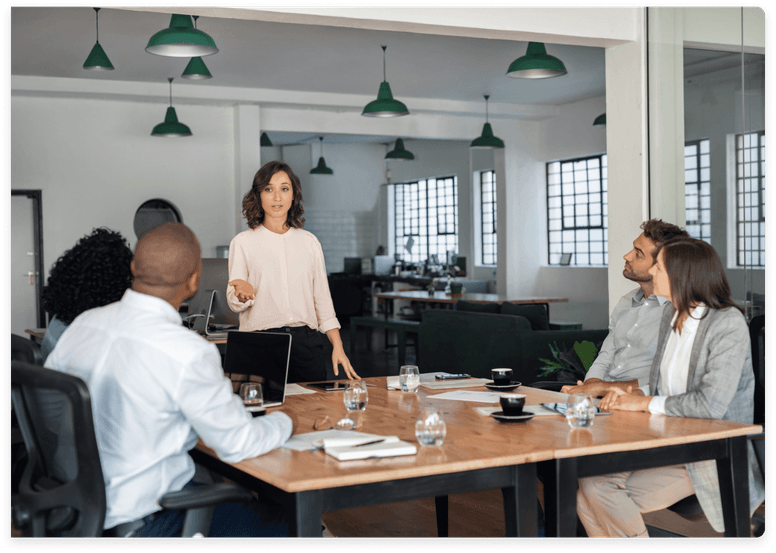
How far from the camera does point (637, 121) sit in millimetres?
4441

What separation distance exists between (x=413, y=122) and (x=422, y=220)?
4275mm

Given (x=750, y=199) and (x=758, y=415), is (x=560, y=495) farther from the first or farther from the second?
(x=750, y=199)

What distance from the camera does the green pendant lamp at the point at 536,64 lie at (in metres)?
5.86

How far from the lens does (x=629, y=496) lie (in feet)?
8.52

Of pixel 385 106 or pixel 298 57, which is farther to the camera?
pixel 298 57

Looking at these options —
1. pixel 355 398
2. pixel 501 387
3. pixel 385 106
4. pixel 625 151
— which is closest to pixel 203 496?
pixel 355 398

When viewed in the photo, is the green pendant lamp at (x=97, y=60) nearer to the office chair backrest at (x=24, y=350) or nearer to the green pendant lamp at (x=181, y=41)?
the green pendant lamp at (x=181, y=41)

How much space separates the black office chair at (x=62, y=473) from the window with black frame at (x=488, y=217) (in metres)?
11.3

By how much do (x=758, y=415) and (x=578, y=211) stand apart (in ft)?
28.7

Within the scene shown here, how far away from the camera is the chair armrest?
75.9 inches

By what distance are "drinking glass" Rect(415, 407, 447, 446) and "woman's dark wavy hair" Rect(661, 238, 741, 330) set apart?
1.02 metres

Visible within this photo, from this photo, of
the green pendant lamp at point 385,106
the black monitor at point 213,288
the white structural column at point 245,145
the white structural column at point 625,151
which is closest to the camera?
the white structural column at point 625,151

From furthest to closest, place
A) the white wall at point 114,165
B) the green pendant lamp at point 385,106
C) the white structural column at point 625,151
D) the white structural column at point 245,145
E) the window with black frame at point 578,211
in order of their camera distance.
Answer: the window with black frame at point 578,211 → the white structural column at point 245,145 → the white wall at point 114,165 → the green pendant lamp at point 385,106 → the white structural column at point 625,151

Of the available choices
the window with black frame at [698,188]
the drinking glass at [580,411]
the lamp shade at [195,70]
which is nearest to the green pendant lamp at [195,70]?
the lamp shade at [195,70]
